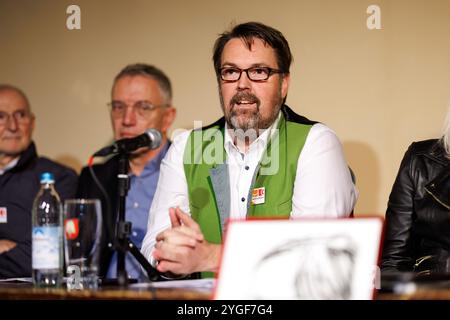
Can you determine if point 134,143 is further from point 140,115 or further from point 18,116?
point 18,116

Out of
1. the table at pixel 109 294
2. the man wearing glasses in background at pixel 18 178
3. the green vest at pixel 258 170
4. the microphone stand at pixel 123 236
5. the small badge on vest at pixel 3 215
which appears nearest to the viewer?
the table at pixel 109 294

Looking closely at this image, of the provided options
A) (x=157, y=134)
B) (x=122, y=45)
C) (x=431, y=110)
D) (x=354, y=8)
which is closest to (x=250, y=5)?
(x=354, y=8)

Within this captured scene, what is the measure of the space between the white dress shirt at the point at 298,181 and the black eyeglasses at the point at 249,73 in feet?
0.71

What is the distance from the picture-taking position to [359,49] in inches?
124

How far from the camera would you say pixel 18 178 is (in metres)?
3.48

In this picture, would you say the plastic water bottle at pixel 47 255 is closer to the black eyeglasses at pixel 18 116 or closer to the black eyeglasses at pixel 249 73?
the black eyeglasses at pixel 249 73

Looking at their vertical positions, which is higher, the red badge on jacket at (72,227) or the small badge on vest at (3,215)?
the red badge on jacket at (72,227)

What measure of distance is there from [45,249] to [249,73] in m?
1.24

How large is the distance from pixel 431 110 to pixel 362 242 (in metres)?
1.84

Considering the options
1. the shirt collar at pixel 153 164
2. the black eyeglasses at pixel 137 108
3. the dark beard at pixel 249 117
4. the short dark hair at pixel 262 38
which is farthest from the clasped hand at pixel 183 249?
the black eyeglasses at pixel 137 108

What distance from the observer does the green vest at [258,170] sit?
2.58 metres

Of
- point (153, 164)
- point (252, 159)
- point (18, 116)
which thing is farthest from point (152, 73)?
point (252, 159)
